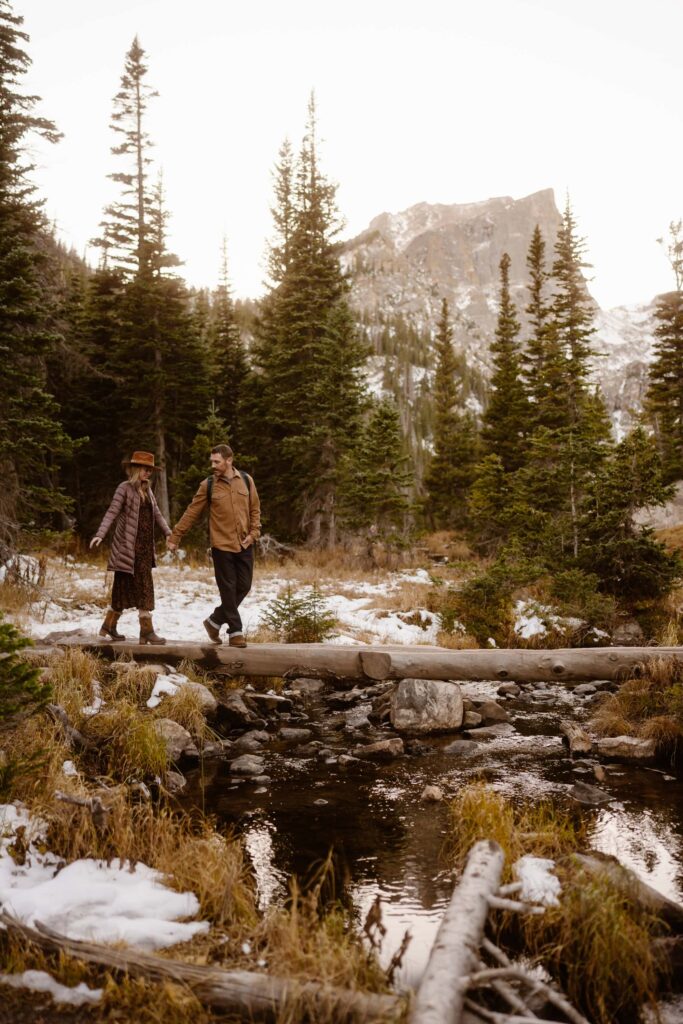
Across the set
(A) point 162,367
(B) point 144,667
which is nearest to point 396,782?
(B) point 144,667

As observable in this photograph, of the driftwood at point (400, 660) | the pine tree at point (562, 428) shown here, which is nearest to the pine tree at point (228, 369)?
the pine tree at point (562, 428)

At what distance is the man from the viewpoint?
820 cm

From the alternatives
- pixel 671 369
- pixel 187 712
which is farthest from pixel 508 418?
pixel 187 712

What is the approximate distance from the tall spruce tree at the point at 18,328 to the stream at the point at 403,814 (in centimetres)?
774

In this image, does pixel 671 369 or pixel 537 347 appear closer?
pixel 537 347

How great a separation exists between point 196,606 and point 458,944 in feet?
33.4

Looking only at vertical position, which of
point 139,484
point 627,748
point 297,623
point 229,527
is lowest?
point 627,748

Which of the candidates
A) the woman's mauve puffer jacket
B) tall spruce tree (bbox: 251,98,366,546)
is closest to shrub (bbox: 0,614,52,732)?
the woman's mauve puffer jacket

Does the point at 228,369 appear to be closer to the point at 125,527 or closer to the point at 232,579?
the point at 125,527

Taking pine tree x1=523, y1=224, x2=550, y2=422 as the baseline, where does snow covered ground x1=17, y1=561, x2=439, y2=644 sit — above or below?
below

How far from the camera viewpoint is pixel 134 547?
28.0 ft

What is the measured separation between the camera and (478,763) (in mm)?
7027

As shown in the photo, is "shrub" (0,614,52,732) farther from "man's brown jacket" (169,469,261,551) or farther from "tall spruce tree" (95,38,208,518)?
"tall spruce tree" (95,38,208,518)

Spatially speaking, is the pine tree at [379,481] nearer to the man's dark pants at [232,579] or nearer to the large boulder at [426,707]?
the large boulder at [426,707]
